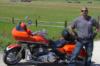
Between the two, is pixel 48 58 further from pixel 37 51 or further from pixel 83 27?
pixel 83 27

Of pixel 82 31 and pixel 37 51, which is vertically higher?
pixel 82 31

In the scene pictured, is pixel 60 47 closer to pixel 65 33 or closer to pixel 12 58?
pixel 65 33

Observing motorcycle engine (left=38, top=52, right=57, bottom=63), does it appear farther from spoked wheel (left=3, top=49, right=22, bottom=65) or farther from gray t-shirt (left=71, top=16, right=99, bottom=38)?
gray t-shirt (left=71, top=16, right=99, bottom=38)

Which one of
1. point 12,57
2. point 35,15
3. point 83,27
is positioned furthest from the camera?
point 35,15

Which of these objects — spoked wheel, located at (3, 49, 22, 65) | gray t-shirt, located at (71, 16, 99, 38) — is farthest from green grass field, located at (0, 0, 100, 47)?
gray t-shirt, located at (71, 16, 99, 38)

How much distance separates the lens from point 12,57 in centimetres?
1021

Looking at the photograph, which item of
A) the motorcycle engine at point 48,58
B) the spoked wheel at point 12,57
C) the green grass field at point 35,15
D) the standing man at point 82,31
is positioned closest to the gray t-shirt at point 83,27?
the standing man at point 82,31

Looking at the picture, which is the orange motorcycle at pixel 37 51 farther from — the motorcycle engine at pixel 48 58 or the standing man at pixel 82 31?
the standing man at pixel 82 31

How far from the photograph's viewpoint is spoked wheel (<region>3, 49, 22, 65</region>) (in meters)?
10.1

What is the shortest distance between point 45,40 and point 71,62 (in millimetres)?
1072

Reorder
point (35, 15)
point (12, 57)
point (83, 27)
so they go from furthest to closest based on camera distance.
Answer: point (35, 15) < point (12, 57) < point (83, 27)

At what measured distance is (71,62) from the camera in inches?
373

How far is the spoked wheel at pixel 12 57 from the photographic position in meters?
10.1

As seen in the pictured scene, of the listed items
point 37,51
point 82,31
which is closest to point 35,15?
point 37,51
